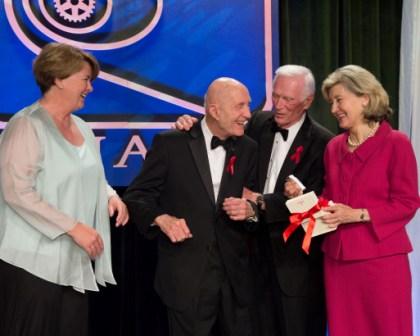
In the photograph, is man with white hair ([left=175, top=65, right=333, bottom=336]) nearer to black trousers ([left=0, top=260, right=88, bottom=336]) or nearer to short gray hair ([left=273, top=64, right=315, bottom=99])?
short gray hair ([left=273, top=64, right=315, bottom=99])

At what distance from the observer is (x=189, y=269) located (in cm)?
292

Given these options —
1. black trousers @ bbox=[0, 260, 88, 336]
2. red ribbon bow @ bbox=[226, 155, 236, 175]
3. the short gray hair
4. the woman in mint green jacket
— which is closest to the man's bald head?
red ribbon bow @ bbox=[226, 155, 236, 175]

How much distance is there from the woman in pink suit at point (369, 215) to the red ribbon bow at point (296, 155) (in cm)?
23

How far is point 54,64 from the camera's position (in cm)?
259

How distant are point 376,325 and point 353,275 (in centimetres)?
23

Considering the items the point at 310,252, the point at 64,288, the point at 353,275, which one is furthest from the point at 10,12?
the point at 353,275

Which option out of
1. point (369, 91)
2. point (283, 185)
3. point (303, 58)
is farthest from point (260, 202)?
point (303, 58)

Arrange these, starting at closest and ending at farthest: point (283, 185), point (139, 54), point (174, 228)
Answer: point (174, 228) → point (283, 185) → point (139, 54)

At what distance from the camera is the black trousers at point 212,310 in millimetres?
2914

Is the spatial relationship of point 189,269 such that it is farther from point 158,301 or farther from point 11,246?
point 158,301

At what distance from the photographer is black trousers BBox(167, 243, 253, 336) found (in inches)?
115

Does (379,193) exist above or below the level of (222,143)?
below

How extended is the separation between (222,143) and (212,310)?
2.44ft

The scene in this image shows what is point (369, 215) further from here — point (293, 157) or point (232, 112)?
point (232, 112)
